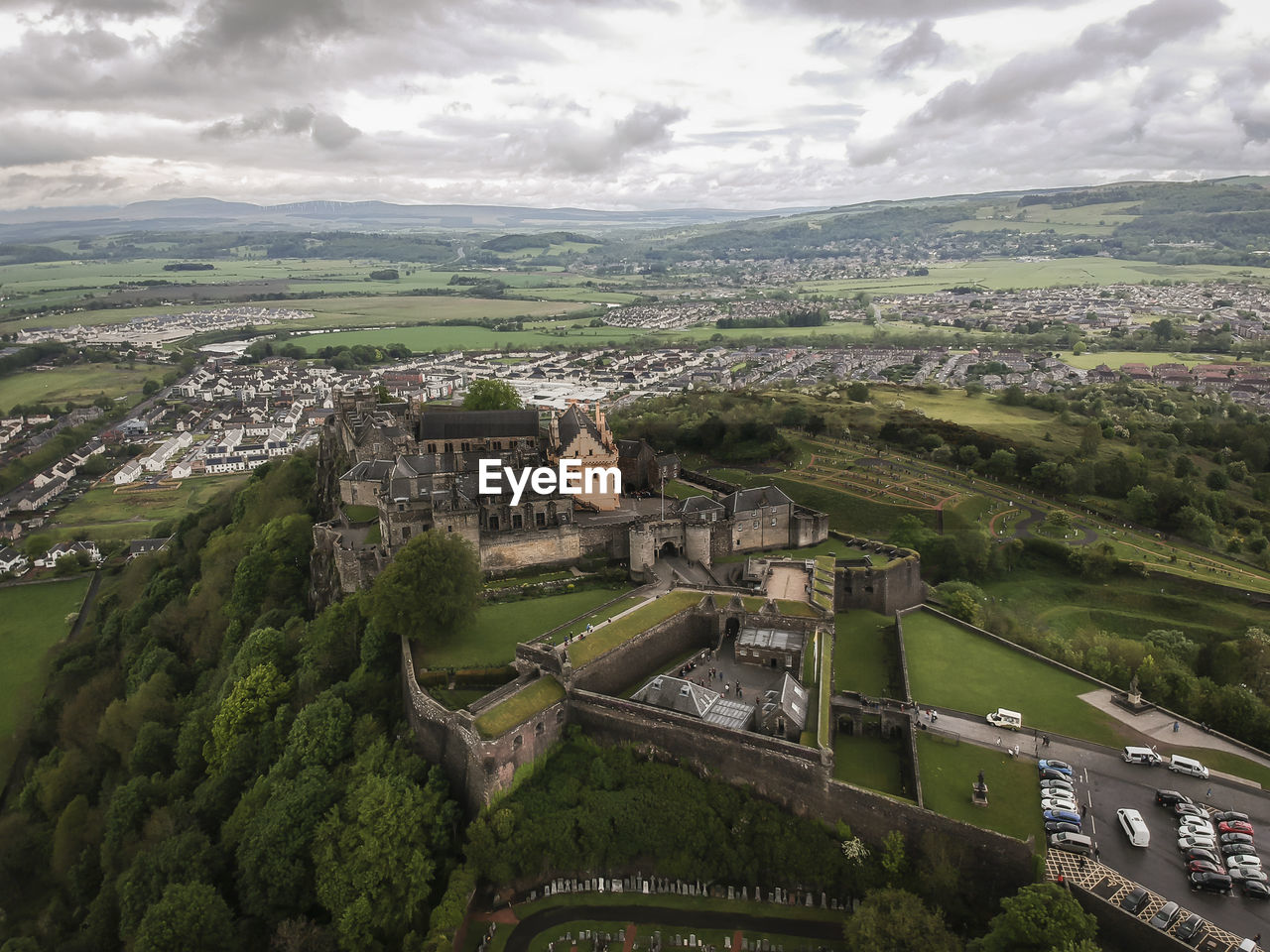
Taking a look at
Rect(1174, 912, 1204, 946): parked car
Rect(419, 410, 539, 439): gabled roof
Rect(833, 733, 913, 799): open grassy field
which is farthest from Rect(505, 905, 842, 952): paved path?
Rect(419, 410, 539, 439): gabled roof

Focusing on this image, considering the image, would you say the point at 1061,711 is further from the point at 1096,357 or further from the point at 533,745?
the point at 1096,357

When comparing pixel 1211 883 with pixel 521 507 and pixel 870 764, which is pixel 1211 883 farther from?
pixel 521 507

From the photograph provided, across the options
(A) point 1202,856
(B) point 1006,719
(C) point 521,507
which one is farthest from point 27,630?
(A) point 1202,856

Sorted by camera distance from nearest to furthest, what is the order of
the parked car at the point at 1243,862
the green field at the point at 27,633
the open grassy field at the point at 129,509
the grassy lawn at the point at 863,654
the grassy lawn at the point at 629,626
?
the parked car at the point at 1243,862
the grassy lawn at the point at 629,626
the grassy lawn at the point at 863,654
the green field at the point at 27,633
the open grassy field at the point at 129,509

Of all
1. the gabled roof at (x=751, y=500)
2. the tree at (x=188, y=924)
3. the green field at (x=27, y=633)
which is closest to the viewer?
the tree at (x=188, y=924)

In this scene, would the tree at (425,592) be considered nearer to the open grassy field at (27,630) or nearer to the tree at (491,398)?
the tree at (491,398)

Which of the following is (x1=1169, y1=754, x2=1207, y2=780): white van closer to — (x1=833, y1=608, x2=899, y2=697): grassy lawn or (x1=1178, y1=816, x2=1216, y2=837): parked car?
(x1=1178, y1=816, x2=1216, y2=837): parked car

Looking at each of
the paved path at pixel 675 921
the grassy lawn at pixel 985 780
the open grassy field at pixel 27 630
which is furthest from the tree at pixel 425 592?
the open grassy field at pixel 27 630
